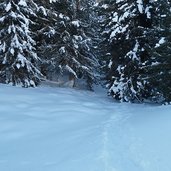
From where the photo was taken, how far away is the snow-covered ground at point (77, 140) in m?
6.12

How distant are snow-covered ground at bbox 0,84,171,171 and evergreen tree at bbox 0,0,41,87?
570 centimetres

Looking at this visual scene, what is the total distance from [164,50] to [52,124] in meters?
6.36

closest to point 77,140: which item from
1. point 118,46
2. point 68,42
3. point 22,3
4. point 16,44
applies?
point 16,44

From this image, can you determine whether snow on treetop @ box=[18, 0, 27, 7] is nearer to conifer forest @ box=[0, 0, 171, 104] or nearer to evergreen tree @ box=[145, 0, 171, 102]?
conifer forest @ box=[0, 0, 171, 104]

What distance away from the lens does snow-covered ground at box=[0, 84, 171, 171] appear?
6.12 m

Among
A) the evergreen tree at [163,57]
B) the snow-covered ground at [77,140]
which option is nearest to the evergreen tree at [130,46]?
the evergreen tree at [163,57]

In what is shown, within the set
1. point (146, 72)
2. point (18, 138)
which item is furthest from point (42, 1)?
point (18, 138)

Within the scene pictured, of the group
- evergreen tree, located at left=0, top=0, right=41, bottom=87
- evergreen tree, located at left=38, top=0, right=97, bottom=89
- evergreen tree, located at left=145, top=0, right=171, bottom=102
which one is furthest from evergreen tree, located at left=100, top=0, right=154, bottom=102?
evergreen tree, located at left=0, top=0, right=41, bottom=87

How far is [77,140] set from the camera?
25.5ft

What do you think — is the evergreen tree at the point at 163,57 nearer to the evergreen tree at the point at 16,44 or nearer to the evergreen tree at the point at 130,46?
the evergreen tree at the point at 130,46

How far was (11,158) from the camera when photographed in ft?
21.5

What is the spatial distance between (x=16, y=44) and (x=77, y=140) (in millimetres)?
10367

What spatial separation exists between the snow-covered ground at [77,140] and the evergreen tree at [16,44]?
5.70m

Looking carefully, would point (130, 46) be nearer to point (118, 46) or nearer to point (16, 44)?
point (118, 46)
